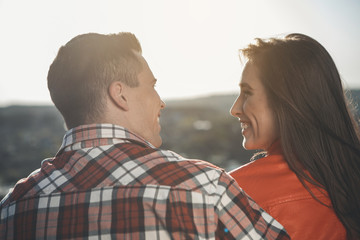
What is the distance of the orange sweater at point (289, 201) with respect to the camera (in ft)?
4.27

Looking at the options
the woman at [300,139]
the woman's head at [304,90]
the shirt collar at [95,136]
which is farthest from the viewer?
the woman's head at [304,90]

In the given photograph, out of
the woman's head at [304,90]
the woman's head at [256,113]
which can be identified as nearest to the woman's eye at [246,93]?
the woman's head at [256,113]

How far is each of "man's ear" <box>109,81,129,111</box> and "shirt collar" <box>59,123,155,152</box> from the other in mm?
185

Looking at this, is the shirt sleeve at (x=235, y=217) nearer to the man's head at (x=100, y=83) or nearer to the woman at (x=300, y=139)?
the woman at (x=300, y=139)

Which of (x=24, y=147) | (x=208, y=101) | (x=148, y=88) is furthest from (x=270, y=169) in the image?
(x=208, y=101)

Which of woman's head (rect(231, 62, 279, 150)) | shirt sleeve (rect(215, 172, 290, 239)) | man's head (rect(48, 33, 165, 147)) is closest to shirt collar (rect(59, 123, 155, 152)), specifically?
man's head (rect(48, 33, 165, 147))

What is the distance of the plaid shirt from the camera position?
105cm

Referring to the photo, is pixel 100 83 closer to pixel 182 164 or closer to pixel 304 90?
pixel 182 164

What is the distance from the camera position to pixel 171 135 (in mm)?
9055

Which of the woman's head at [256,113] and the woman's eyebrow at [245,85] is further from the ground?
the woman's eyebrow at [245,85]

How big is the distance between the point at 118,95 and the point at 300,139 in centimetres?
84

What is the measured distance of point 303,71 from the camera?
155cm

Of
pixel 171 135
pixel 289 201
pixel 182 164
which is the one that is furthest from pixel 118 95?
pixel 171 135

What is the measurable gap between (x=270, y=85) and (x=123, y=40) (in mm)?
727
